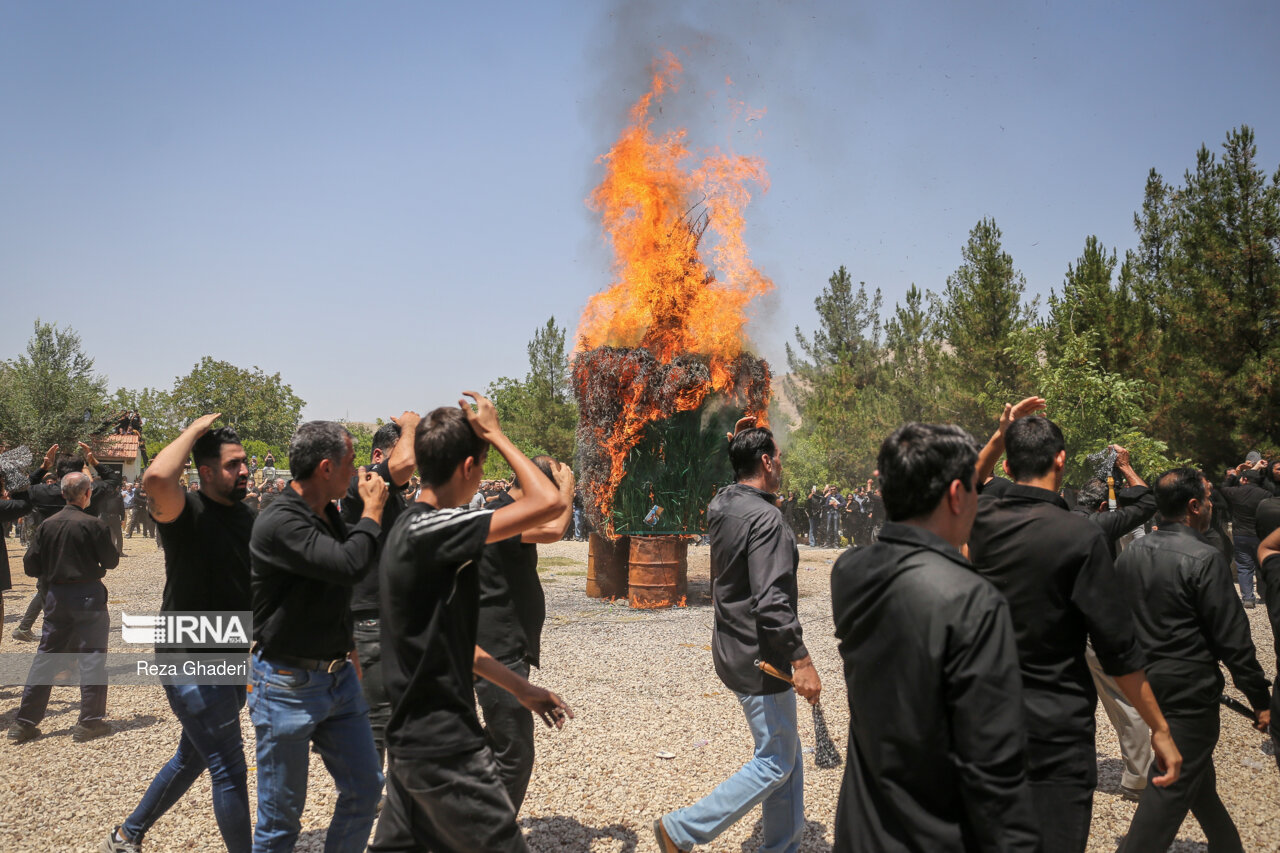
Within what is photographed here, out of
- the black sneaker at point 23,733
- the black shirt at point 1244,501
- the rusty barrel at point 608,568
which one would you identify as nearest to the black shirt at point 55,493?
the black sneaker at point 23,733

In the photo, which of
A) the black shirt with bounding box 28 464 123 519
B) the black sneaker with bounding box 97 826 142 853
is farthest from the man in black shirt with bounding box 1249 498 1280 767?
the black shirt with bounding box 28 464 123 519

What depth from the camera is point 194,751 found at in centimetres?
390

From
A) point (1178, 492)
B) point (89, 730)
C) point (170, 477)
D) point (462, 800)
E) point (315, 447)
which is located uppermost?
point (315, 447)

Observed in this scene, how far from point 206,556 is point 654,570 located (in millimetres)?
9092

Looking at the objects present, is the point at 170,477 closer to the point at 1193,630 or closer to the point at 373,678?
the point at 373,678

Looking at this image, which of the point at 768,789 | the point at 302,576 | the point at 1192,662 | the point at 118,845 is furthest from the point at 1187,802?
the point at 118,845

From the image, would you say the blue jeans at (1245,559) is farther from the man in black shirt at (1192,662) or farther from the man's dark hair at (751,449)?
the man's dark hair at (751,449)

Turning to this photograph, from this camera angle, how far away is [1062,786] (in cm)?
271

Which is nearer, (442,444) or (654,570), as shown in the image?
(442,444)

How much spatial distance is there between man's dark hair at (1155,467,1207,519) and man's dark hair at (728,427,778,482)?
205cm

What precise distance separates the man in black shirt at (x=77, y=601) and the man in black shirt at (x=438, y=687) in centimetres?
553

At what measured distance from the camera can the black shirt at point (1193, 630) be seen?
371 cm

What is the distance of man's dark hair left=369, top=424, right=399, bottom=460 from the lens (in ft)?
15.3

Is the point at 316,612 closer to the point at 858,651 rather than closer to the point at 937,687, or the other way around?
the point at 858,651
